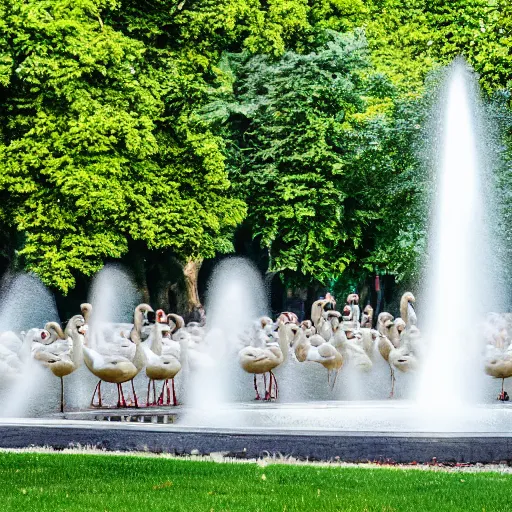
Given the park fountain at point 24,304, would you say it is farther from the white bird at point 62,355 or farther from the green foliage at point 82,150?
the white bird at point 62,355

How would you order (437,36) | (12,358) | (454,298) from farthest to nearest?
(437,36)
(454,298)
(12,358)

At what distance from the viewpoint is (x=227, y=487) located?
437 inches

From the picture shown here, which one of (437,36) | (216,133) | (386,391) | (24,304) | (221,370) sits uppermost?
(437,36)

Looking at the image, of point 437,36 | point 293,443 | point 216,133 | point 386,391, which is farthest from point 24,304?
point 293,443

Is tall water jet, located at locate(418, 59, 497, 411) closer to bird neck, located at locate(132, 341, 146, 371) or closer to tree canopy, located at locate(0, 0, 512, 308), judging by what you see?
bird neck, located at locate(132, 341, 146, 371)

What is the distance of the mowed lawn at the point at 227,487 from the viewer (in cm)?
1020

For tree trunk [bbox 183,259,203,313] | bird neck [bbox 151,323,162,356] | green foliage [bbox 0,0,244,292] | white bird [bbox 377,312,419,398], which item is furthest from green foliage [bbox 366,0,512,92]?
bird neck [bbox 151,323,162,356]

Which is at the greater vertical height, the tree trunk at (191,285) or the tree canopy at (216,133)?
the tree canopy at (216,133)

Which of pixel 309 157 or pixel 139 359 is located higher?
pixel 309 157

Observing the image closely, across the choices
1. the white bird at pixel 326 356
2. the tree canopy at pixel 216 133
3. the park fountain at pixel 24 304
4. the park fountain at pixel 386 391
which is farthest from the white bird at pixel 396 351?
the tree canopy at pixel 216 133

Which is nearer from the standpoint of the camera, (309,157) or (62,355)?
(62,355)

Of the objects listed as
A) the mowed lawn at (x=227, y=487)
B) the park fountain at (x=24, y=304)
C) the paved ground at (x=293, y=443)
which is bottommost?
the mowed lawn at (x=227, y=487)

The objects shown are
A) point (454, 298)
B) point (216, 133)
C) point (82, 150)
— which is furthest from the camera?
point (216, 133)

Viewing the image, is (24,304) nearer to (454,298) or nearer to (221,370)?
(221,370)
